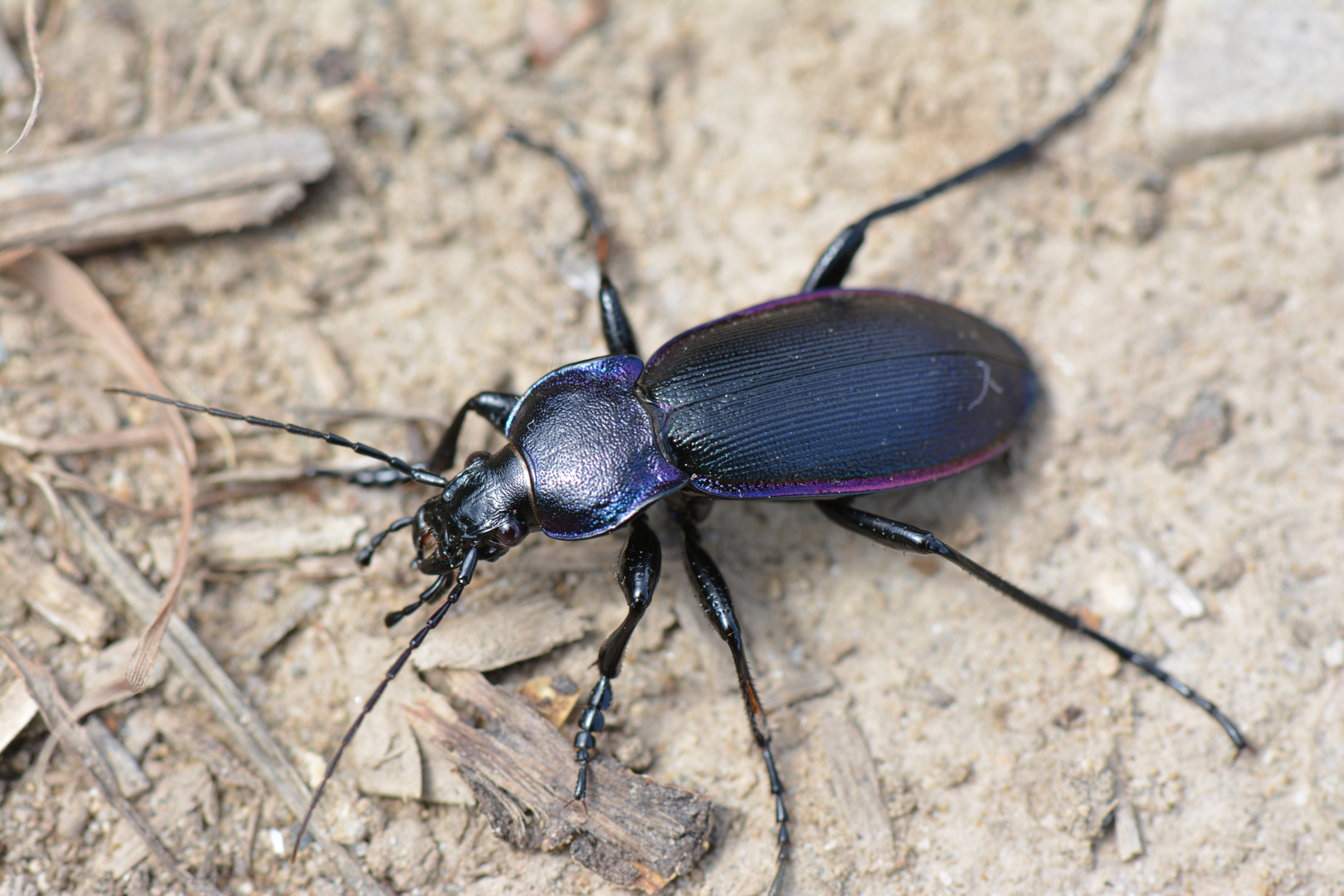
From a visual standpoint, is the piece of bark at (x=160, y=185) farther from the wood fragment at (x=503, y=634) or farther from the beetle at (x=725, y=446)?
the wood fragment at (x=503, y=634)

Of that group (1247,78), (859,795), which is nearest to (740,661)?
(859,795)

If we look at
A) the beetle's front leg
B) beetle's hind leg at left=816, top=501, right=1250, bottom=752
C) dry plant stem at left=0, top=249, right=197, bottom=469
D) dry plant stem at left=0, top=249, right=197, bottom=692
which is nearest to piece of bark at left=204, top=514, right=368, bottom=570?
dry plant stem at left=0, top=249, right=197, bottom=692

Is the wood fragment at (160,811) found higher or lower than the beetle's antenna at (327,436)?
lower

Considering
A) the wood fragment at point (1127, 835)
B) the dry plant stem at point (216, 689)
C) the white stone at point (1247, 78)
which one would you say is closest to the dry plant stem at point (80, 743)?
the dry plant stem at point (216, 689)

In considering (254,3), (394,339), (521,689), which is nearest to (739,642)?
(521,689)

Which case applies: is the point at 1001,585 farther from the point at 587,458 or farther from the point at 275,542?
the point at 275,542

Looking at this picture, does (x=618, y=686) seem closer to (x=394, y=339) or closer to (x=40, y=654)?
(x=394, y=339)
